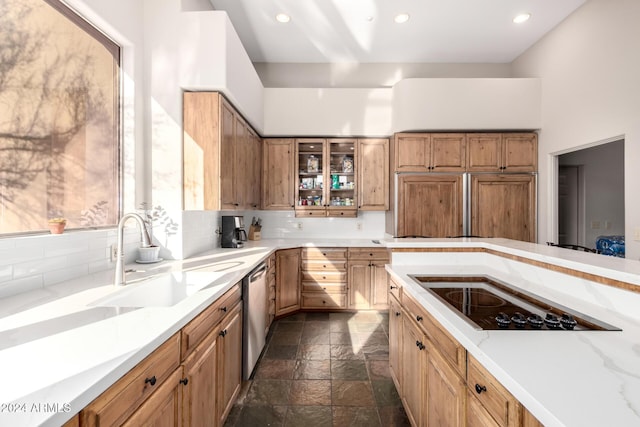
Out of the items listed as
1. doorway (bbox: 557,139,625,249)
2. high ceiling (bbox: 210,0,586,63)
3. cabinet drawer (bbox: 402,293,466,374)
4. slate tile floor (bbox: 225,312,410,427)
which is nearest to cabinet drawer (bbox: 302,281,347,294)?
slate tile floor (bbox: 225,312,410,427)

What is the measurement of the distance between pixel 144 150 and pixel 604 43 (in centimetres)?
420

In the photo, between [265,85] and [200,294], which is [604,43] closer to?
[265,85]

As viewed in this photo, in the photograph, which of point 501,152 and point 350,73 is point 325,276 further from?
point 350,73

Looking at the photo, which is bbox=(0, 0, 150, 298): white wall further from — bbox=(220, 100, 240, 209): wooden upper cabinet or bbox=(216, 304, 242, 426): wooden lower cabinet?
bbox=(216, 304, 242, 426): wooden lower cabinet

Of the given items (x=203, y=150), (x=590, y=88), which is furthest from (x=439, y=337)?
(x=590, y=88)

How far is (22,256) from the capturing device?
1396mm

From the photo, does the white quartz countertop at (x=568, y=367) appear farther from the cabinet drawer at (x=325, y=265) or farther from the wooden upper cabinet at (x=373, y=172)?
the wooden upper cabinet at (x=373, y=172)

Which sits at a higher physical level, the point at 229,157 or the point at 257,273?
the point at 229,157

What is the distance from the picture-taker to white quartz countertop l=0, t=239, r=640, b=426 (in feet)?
2.11

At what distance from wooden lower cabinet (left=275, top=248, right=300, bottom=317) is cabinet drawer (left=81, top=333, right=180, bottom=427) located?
2.36 m

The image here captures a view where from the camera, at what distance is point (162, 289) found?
1.81 metres

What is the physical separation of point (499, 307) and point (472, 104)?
3.11 metres

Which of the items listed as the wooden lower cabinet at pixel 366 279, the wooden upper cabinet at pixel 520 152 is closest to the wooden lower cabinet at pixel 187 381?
the wooden lower cabinet at pixel 366 279

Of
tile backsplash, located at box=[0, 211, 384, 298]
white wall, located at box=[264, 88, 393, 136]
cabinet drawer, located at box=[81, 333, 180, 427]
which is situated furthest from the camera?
white wall, located at box=[264, 88, 393, 136]
